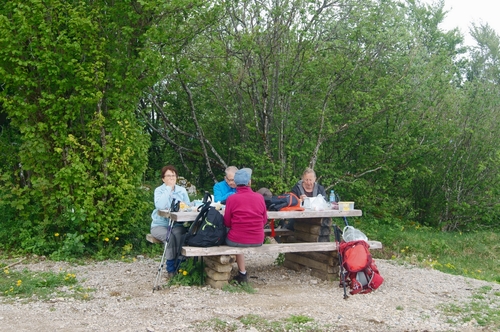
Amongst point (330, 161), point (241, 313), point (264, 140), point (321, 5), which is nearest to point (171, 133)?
point (264, 140)

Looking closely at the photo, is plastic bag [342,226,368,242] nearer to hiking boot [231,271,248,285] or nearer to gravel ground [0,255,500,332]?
gravel ground [0,255,500,332]

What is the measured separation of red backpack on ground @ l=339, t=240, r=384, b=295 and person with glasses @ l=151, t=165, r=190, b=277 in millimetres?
2104

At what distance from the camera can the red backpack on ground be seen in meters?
6.85

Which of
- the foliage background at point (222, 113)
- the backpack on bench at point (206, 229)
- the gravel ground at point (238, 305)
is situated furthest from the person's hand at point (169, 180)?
the foliage background at point (222, 113)

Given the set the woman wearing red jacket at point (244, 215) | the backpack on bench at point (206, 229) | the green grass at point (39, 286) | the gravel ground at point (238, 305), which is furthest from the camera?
the woman wearing red jacket at point (244, 215)

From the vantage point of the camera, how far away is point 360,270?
689cm

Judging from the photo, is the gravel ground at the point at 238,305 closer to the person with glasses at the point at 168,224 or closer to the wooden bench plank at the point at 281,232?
the person with glasses at the point at 168,224

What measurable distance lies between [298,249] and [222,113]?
6.83 metres

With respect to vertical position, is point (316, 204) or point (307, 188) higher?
point (307, 188)

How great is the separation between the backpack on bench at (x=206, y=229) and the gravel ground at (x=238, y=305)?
572 millimetres

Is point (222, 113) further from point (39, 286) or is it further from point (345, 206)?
point (39, 286)

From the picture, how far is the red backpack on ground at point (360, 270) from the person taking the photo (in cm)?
685


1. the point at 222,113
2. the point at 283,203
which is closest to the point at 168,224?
the point at 283,203

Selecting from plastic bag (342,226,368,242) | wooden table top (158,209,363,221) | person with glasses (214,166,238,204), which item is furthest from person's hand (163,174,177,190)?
plastic bag (342,226,368,242)
